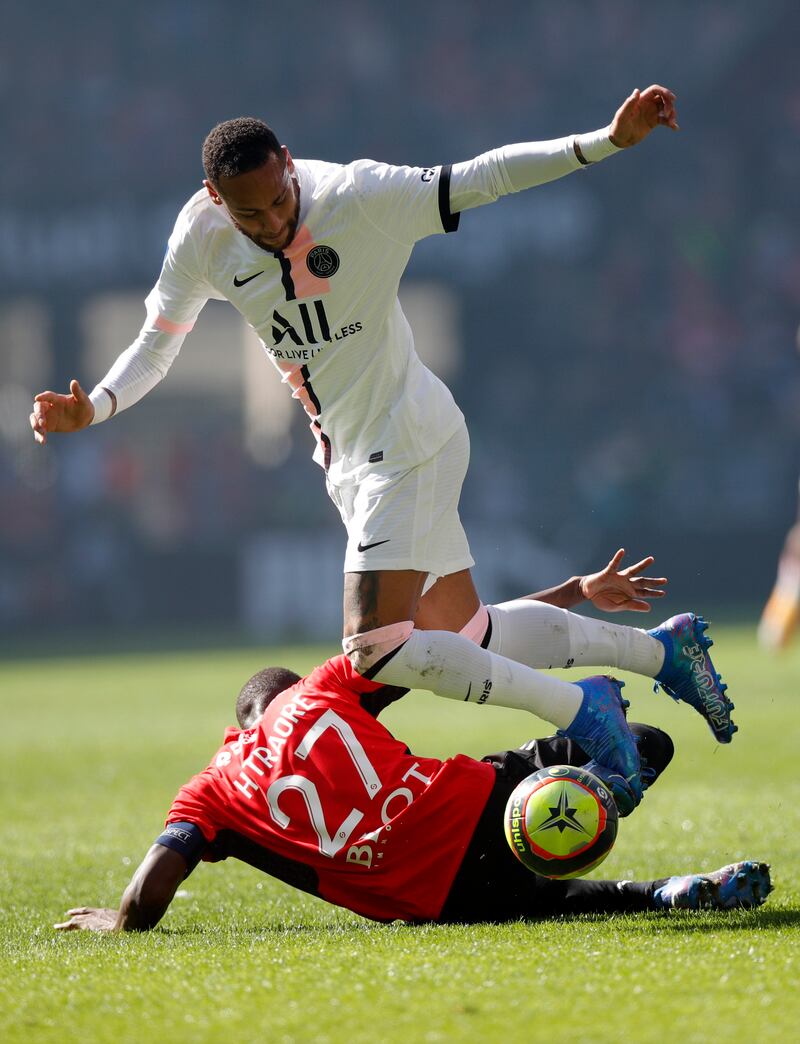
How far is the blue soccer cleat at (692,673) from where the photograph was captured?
15.9ft

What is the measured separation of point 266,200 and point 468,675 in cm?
151

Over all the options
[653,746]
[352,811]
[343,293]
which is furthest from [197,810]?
[343,293]

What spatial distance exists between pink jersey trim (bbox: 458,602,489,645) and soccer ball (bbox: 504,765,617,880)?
3.08ft

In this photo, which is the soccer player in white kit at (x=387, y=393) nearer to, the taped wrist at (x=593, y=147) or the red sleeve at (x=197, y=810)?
the taped wrist at (x=593, y=147)

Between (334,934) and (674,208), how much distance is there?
769 inches

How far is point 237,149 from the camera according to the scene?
4234 millimetres

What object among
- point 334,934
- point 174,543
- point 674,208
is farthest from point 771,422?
point 334,934

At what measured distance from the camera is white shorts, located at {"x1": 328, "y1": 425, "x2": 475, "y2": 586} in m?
4.55

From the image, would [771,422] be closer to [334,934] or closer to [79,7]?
[79,7]

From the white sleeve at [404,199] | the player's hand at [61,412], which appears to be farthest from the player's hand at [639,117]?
the player's hand at [61,412]

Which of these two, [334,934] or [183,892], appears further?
[183,892]

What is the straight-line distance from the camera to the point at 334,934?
4090 mm

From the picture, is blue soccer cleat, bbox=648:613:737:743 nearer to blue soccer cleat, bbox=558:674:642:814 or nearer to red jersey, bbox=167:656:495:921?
blue soccer cleat, bbox=558:674:642:814

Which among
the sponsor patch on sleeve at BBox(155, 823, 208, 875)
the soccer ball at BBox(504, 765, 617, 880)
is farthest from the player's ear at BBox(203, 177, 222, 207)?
the soccer ball at BBox(504, 765, 617, 880)
